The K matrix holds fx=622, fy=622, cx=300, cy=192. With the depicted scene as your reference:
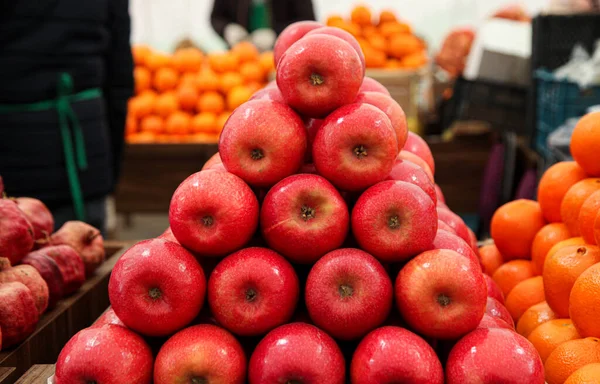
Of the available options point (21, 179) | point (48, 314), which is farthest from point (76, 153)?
point (48, 314)

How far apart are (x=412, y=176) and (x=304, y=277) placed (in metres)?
0.29

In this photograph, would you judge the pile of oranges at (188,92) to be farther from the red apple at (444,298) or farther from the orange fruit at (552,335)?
the red apple at (444,298)

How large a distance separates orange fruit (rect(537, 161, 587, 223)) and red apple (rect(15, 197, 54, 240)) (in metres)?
1.38

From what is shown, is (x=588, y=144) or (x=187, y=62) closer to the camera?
(x=588, y=144)

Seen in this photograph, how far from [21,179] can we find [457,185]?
2.90m

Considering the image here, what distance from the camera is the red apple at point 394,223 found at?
1099 mm

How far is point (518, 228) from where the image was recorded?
5.80 feet

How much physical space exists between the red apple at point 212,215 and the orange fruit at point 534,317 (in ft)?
2.57

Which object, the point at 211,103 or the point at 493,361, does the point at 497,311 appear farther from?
the point at 211,103

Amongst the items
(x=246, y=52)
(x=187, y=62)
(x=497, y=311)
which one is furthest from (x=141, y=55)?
(x=497, y=311)

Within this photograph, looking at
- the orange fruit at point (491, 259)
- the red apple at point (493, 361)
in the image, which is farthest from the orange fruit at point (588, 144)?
the red apple at point (493, 361)

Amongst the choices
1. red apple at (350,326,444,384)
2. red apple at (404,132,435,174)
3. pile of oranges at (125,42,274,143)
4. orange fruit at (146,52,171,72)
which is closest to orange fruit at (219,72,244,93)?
pile of oranges at (125,42,274,143)

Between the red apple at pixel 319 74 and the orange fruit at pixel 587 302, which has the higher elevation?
the red apple at pixel 319 74

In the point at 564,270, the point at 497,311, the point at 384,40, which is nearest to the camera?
the point at 497,311
